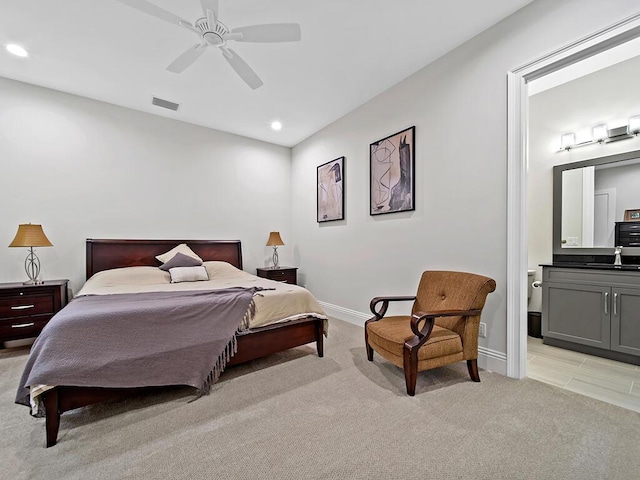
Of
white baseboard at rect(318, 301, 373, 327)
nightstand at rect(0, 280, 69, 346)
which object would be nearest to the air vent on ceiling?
nightstand at rect(0, 280, 69, 346)

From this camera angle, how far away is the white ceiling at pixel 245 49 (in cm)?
234

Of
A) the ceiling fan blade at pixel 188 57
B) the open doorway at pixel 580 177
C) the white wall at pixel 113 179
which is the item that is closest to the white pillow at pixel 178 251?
the white wall at pixel 113 179

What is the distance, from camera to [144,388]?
214 cm

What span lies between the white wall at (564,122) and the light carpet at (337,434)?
2096 millimetres

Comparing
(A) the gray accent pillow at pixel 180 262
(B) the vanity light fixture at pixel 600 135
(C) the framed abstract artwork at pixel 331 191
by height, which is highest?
(B) the vanity light fixture at pixel 600 135

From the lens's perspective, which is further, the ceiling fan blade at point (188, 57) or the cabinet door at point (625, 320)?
the cabinet door at point (625, 320)

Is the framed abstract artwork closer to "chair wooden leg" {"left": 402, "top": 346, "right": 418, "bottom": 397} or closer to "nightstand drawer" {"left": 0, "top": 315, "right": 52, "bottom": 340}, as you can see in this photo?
"chair wooden leg" {"left": 402, "top": 346, "right": 418, "bottom": 397}

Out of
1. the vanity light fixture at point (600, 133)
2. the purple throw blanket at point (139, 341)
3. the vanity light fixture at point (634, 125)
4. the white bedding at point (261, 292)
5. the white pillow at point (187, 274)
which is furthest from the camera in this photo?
the white pillow at point (187, 274)

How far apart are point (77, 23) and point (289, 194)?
11.8 ft

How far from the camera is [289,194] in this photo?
18.2ft

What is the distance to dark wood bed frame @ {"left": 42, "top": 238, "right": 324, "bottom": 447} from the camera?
1729mm

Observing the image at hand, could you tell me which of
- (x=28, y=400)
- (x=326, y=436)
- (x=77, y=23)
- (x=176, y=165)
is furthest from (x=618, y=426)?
(x=176, y=165)

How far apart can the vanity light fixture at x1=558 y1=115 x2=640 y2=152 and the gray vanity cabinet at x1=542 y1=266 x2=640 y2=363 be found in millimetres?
1494

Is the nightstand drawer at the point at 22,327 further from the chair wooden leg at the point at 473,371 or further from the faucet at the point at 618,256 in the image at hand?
the faucet at the point at 618,256
